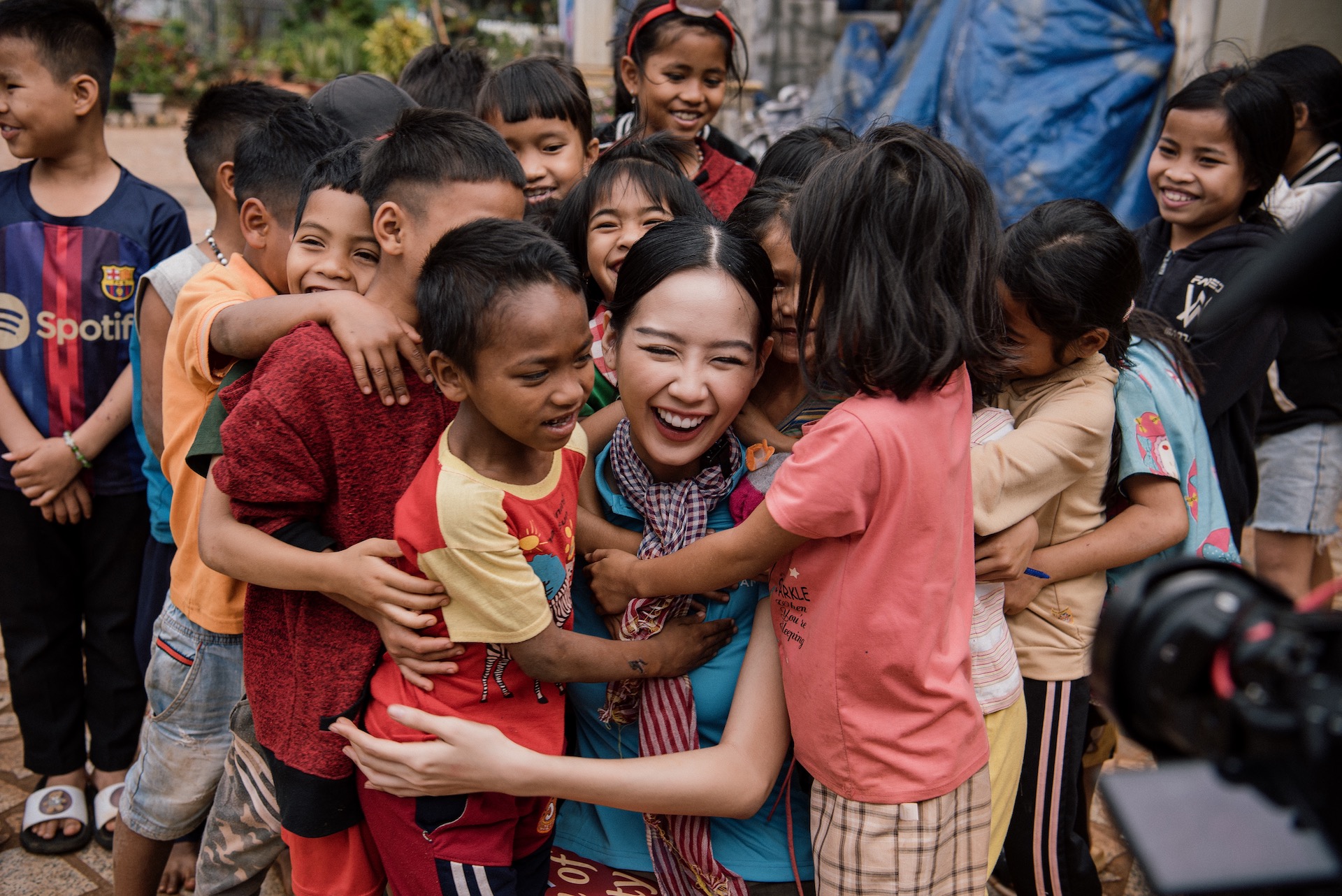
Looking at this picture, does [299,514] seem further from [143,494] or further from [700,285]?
[143,494]

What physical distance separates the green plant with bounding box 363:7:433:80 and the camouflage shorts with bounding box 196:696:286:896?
11.5 m

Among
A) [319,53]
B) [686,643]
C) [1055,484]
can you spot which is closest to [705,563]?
[686,643]

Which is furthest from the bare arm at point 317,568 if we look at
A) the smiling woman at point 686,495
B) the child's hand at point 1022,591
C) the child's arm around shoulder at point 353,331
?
the child's hand at point 1022,591

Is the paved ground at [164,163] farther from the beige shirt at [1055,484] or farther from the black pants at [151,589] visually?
the beige shirt at [1055,484]

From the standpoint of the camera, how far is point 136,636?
9.60 ft

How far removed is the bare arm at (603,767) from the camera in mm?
1584

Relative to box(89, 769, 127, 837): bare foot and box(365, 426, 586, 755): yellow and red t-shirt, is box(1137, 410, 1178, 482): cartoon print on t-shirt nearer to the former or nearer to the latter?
box(365, 426, 586, 755): yellow and red t-shirt

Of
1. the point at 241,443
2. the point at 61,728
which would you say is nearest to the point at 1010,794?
the point at 241,443

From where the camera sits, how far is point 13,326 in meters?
2.95

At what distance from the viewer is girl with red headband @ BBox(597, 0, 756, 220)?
3.46 meters

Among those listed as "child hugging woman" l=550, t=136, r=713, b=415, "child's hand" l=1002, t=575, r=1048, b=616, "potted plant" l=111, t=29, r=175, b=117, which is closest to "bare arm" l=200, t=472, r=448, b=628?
"child hugging woman" l=550, t=136, r=713, b=415

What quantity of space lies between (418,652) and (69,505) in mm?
1973

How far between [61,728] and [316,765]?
192 cm

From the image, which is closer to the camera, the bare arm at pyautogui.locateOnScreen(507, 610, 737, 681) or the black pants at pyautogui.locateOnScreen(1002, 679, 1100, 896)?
the bare arm at pyautogui.locateOnScreen(507, 610, 737, 681)
